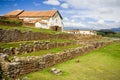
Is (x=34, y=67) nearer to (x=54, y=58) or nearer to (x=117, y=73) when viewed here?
(x=54, y=58)

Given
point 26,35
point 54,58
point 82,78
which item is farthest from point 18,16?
point 82,78

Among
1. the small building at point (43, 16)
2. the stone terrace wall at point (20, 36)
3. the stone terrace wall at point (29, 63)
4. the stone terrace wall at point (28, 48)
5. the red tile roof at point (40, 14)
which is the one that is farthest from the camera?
the red tile roof at point (40, 14)

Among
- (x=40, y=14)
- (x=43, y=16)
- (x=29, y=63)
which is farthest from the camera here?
(x=40, y=14)

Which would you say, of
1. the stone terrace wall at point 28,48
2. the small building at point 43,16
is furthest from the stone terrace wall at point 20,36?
the small building at point 43,16

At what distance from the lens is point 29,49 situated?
26.9 meters

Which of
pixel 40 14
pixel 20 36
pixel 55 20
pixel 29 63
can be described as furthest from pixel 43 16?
pixel 29 63

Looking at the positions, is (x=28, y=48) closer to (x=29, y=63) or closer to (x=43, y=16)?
(x=29, y=63)

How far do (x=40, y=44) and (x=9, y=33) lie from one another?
4.57m

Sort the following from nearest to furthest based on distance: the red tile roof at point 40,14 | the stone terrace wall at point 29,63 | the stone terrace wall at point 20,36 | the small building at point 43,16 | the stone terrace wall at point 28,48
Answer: the stone terrace wall at point 29,63 → the stone terrace wall at point 28,48 → the stone terrace wall at point 20,36 → the small building at point 43,16 → the red tile roof at point 40,14

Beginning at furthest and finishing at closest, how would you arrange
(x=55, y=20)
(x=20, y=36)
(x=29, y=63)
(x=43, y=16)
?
(x=55, y=20)
(x=43, y=16)
(x=20, y=36)
(x=29, y=63)

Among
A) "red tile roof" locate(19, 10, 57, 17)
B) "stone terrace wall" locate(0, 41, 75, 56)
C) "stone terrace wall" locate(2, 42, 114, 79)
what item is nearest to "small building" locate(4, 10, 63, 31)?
"red tile roof" locate(19, 10, 57, 17)

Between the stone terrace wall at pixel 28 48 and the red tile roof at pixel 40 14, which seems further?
the red tile roof at pixel 40 14

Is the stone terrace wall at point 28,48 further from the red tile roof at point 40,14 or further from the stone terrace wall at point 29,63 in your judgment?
the red tile roof at point 40,14

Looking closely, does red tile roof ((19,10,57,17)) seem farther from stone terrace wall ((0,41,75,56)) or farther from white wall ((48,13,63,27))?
stone terrace wall ((0,41,75,56))
